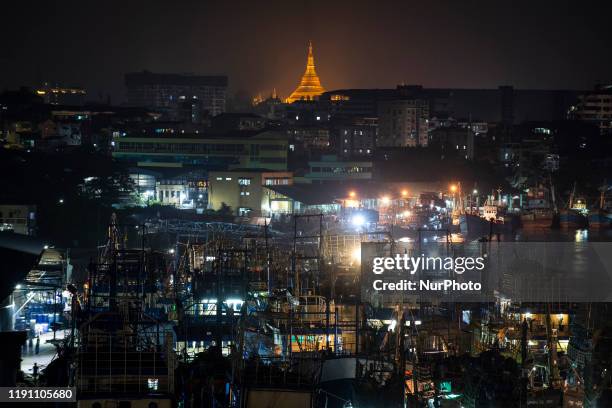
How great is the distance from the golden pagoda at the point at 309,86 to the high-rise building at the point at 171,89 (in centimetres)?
319

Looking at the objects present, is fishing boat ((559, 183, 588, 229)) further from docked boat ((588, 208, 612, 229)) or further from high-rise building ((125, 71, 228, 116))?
high-rise building ((125, 71, 228, 116))

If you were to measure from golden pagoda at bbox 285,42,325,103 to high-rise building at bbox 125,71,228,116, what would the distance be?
319cm

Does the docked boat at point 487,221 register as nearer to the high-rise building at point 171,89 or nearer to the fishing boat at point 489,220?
the fishing boat at point 489,220

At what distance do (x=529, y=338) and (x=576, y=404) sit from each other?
3.75 ft

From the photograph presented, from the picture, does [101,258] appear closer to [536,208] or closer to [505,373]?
[505,373]

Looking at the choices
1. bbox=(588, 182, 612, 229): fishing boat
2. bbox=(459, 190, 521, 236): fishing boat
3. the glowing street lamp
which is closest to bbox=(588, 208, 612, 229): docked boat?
bbox=(588, 182, 612, 229): fishing boat

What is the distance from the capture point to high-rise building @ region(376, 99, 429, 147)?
25.0 m

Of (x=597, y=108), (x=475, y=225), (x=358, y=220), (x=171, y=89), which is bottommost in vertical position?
(x=475, y=225)

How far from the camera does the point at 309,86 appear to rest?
112 ft

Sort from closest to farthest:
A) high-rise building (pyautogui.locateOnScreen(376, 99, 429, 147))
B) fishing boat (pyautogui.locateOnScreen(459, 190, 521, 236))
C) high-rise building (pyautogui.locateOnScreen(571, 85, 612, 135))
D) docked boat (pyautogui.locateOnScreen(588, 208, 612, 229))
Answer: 1. fishing boat (pyautogui.locateOnScreen(459, 190, 521, 236))
2. docked boat (pyautogui.locateOnScreen(588, 208, 612, 229))
3. high-rise building (pyautogui.locateOnScreen(376, 99, 429, 147))
4. high-rise building (pyautogui.locateOnScreen(571, 85, 612, 135))

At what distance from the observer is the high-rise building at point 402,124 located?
985 inches

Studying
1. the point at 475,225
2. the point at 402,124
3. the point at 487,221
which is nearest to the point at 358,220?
the point at 475,225

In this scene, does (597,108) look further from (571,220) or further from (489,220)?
(489,220)

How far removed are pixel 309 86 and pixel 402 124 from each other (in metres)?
9.62
